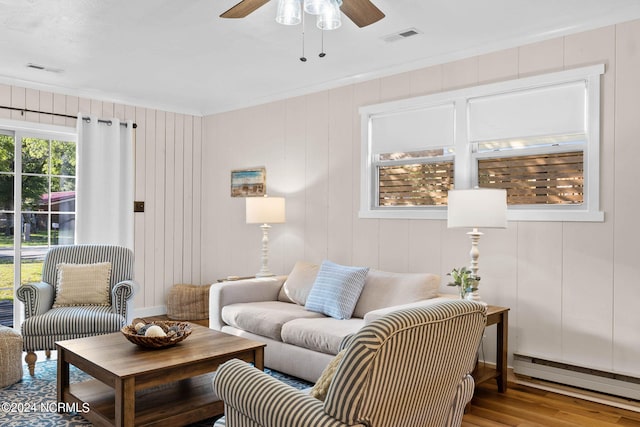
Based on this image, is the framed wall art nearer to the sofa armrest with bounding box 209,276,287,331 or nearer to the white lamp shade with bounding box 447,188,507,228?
the sofa armrest with bounding box 209,276,287,331

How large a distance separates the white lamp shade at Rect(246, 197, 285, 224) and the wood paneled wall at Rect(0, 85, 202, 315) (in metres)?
1.56

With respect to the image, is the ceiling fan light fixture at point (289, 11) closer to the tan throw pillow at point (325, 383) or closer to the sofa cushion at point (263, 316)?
the tan throw pillow at point (325, 383)

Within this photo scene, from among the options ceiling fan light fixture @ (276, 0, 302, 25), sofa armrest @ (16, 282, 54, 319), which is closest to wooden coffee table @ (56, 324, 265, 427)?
sofa armrest @ (16, 282, 54, 319)

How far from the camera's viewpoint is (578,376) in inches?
136

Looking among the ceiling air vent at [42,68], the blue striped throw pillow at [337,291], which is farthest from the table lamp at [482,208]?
the ceiling air vent at [42,68]

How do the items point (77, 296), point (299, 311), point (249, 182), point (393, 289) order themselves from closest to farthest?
point (393, 289) < point (299, 311) < point (77, 296) < point (249, 182)

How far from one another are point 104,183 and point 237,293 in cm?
218

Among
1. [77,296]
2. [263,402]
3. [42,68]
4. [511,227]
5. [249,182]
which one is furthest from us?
[249,182]

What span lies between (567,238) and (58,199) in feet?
15.9

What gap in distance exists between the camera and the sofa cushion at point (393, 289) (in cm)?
373

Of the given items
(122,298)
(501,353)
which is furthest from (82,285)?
(501,353)

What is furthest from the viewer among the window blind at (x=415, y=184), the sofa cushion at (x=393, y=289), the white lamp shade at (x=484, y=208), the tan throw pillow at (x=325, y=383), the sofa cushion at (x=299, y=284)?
the sofa cushion at (x=299, y=284)

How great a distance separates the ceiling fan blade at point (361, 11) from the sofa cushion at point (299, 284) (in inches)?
92.6

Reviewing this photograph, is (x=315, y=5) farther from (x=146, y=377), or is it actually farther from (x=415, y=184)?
(x=415, y=184)
